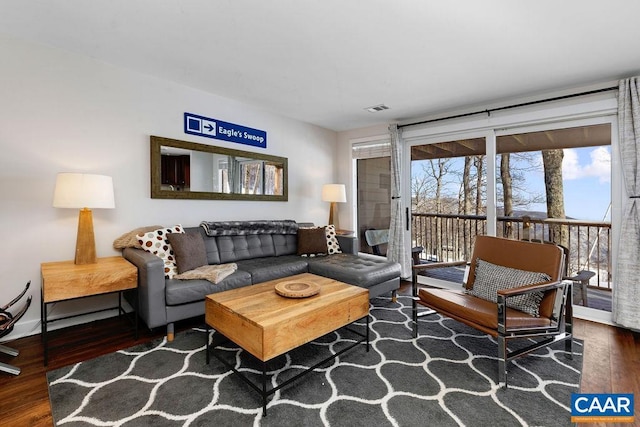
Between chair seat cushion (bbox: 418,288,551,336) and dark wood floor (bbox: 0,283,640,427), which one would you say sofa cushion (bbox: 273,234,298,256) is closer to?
dark wood floor (bbox: 0,283,640,427)

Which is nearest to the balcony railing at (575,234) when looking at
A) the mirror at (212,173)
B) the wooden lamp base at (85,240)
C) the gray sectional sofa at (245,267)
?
the gray sectional sofa at (245,267)

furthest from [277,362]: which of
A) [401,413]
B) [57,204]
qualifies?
[57,204]

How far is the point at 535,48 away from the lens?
2422 millimetres

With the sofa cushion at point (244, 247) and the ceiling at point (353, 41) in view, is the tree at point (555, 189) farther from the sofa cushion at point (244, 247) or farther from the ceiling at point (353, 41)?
the sofa cushion at point (244, 247)

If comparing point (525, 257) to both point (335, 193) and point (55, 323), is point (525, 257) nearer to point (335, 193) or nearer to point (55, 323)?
point (335, 193)

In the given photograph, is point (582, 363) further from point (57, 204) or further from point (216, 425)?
point (57, 204)

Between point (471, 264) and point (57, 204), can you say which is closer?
point (57, 204)

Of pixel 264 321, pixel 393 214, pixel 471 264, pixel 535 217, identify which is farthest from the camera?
pixel 393 214

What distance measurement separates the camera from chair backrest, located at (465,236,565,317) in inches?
85.5

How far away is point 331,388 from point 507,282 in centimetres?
158

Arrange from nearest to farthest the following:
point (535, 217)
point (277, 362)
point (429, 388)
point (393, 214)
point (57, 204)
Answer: point (429, 388), point (277, 362), point (57, 204), point (535, 217), point (393, 214)

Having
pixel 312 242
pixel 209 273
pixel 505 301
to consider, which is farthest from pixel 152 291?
pixel 505 301

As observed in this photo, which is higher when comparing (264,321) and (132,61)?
(132,61)

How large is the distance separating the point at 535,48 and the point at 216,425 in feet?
11.3
